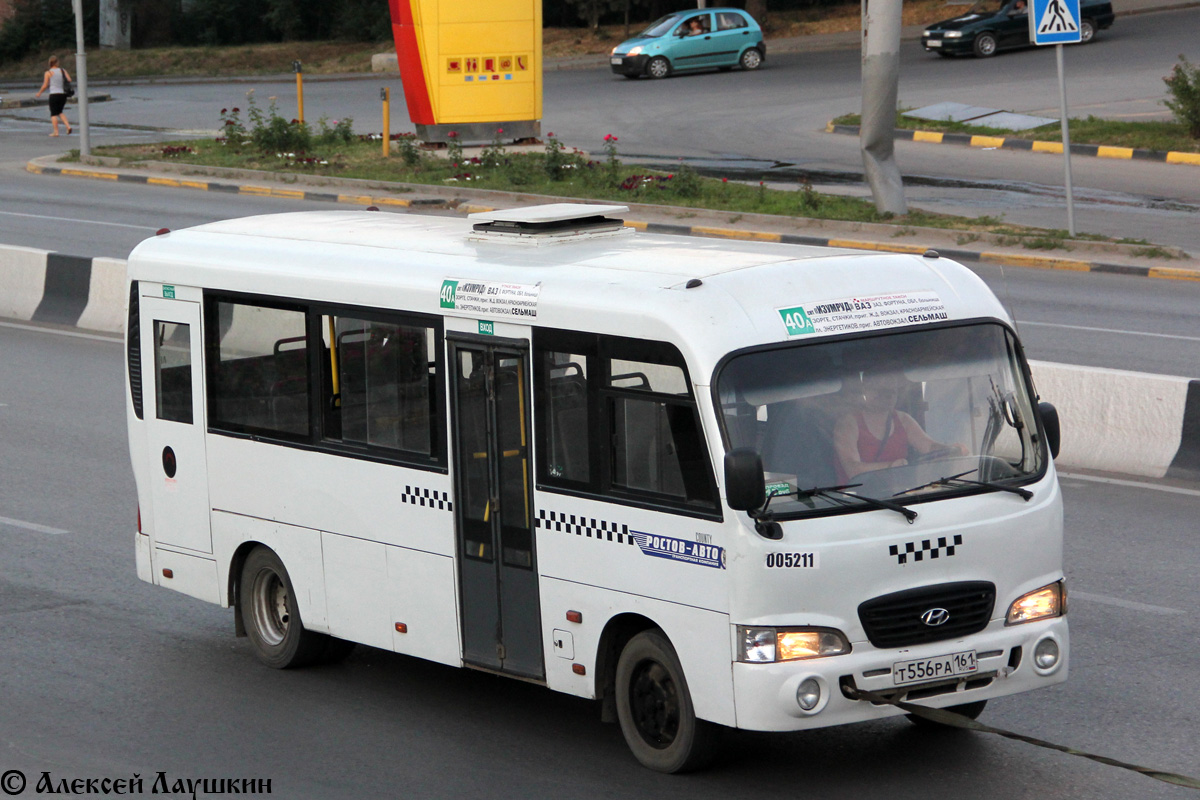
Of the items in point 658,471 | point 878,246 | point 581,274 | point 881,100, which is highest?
point 881,100

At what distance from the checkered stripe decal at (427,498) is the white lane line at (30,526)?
4.35 m

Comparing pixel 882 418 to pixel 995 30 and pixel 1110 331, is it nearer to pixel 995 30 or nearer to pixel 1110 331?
pixel 1110 331

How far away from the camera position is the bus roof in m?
6.70

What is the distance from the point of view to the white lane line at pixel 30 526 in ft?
36.6

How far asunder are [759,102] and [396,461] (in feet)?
110

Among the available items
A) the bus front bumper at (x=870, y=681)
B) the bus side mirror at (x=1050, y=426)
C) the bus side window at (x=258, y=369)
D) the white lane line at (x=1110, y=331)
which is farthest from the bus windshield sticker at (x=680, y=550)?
the white lane line at (x=1110, y=331)

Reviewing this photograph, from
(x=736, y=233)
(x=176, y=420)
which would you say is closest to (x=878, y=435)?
(x=176, y=420)

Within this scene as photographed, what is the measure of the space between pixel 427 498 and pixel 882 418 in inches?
87.7

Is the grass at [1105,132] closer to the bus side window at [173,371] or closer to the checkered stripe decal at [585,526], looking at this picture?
the bus side window at [173,371]

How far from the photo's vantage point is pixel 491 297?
293 inches

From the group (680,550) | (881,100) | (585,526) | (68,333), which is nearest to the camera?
(680,550)

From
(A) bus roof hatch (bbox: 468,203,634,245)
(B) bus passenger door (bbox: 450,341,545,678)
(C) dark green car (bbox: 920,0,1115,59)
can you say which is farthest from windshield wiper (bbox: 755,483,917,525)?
(C) dark green car (bbox: 920,0,1115,59)

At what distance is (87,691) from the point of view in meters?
8.12

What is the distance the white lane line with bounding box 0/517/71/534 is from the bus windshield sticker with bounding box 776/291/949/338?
6.41 meters
